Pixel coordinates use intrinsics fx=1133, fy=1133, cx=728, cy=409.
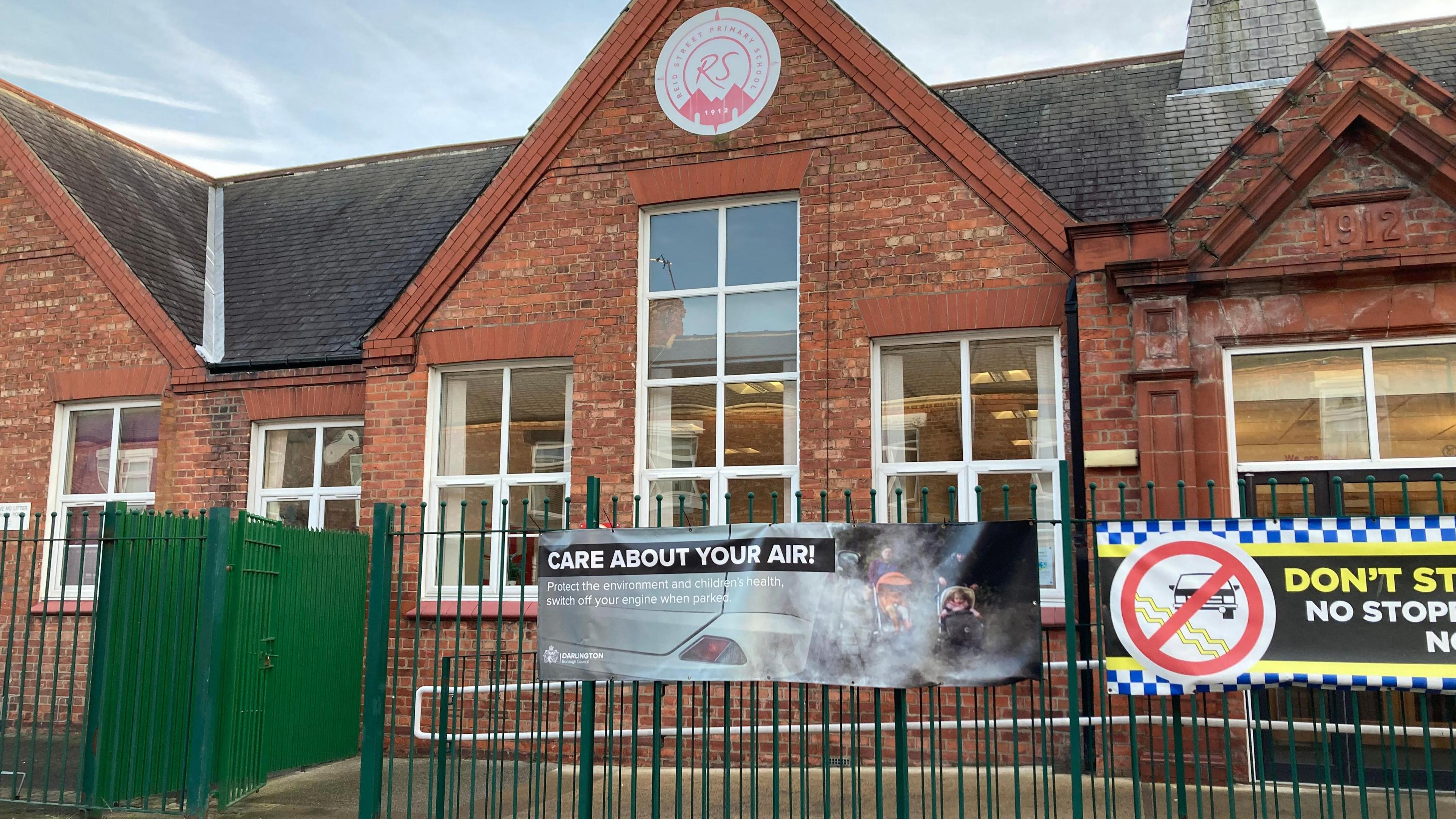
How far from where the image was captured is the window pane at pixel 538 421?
34.4 feet

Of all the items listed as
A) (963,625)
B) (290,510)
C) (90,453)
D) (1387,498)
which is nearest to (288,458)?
(290,510)

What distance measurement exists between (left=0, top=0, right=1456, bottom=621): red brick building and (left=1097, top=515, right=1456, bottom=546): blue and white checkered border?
930mm

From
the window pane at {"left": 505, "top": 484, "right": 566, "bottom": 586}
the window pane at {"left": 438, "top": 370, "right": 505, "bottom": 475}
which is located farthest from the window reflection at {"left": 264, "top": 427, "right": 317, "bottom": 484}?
the window pane at {"left": 505, "top": 484, "right": 566, "bottom": 586}

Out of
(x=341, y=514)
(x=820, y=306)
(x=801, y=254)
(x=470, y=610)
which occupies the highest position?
(x=801, y=254)

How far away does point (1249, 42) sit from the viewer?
11180 mm

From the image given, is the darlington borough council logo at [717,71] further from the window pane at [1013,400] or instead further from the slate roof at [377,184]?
the window pane at [1013,400]

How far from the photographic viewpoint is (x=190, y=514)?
38.5 ft

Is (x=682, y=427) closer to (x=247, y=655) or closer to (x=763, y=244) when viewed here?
(x=763, y=244)

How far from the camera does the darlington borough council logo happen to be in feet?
33.6

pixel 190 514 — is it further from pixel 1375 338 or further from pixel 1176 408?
pixel 1375 338

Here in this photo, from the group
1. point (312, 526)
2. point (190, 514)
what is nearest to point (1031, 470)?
point (312, 526)

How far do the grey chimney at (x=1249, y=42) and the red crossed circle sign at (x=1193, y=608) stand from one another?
6.94 meters

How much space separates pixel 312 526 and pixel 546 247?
383 centimetres

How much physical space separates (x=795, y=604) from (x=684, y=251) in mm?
4981
